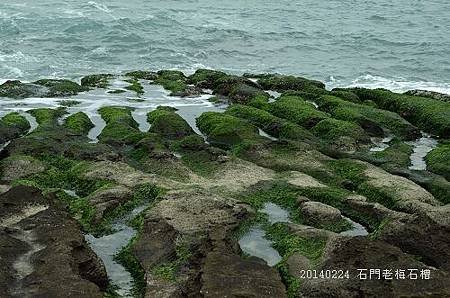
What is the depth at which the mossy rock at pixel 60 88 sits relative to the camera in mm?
47750

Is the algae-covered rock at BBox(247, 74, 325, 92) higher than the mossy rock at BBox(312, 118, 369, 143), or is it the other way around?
the mossy rock at BBox(312, 118, 369, 143)

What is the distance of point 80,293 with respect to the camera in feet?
52.1

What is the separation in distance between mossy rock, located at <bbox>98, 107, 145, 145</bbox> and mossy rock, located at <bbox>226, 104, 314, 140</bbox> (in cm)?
700

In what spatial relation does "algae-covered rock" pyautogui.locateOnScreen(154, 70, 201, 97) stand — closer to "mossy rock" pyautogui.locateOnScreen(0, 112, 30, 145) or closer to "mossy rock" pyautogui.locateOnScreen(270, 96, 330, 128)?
"mossy rock" pyautogui.locateOnScreen(270, 96, 330, 128)

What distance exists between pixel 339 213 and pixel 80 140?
16869 millimetres

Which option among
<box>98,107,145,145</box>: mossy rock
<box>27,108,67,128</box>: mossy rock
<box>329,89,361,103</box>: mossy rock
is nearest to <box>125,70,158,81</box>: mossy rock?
<box>98,107,145,145</box>: mossy rock

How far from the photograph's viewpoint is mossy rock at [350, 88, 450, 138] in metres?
38.1

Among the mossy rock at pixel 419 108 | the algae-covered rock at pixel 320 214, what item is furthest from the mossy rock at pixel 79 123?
the mossy rock at pixel 419 108

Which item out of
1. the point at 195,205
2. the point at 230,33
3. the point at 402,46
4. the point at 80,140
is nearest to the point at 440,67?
the point at 402,46

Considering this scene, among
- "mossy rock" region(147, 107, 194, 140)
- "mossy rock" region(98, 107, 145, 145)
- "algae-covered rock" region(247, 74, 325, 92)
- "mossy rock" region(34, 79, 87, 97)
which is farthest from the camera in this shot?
"algae-covered rock" region(247, 74, 325, 92)

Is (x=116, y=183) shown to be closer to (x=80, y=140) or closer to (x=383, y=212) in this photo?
(x=80, y=140)

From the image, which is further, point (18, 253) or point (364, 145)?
point (364, 145)

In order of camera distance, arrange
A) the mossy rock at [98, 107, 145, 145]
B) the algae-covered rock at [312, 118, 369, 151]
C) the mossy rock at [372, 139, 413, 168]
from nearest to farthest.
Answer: the mossy rock at [372, 139, 413, 168], the mossy rock at [98, 107, 145, 145], the algae-covered rock at [312, 118, 369, 151]

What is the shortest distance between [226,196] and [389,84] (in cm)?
3841
